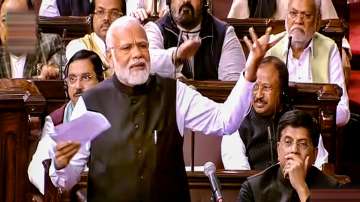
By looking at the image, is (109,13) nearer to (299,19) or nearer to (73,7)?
(73,7)

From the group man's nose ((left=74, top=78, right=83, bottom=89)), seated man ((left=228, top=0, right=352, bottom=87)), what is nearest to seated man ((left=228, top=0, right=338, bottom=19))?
seated man ((left=228, top=0, right=352, bottom=87))

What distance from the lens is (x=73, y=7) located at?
541 centimetres

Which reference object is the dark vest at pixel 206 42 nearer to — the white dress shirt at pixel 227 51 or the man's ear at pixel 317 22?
the white dress shirt at pixel 227 51

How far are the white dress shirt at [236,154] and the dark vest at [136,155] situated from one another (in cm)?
78

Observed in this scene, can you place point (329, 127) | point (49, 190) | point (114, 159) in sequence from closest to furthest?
1. point (114, 159)
2. point (49, 190)
3. point (329, 127)

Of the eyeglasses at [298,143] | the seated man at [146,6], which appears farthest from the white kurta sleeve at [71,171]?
the seated man at [146,6]

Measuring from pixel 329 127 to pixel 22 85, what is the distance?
1236mm

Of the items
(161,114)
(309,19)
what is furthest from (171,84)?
(309,19)

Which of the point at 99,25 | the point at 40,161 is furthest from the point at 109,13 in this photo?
the point at 40,161

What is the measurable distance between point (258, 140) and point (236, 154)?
0.11 m

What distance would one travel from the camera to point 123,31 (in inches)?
123

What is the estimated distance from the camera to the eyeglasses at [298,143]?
10.8ft

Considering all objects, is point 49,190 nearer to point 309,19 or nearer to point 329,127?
point 329,127

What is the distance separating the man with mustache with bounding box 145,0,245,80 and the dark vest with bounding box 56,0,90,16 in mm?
846
